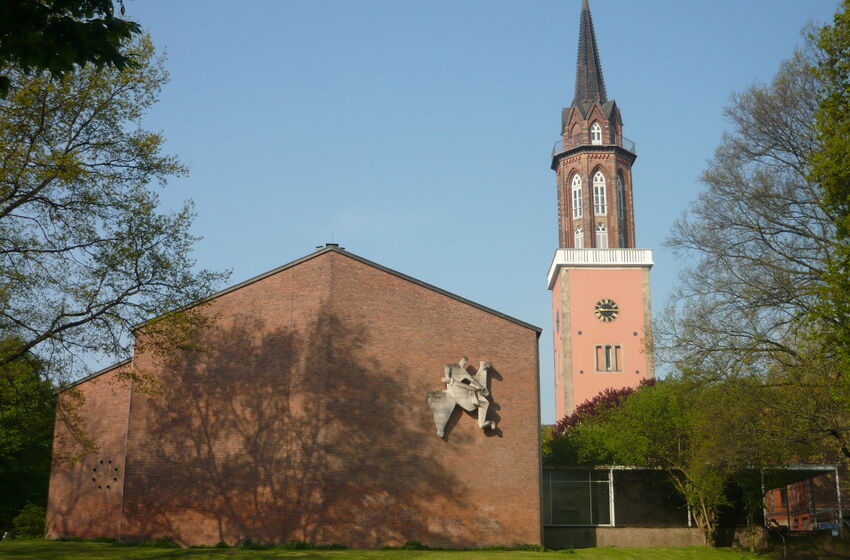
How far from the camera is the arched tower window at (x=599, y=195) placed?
210 ft

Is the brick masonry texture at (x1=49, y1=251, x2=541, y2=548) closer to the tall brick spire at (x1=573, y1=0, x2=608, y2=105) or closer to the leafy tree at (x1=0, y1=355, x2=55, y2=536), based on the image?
the leafy tree at (x1=0, y1=355, x2=55, y2=536)

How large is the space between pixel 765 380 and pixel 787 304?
8.10 ft

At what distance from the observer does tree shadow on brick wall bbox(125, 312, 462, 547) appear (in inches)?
1118

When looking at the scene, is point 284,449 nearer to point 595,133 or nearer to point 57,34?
point 57,34

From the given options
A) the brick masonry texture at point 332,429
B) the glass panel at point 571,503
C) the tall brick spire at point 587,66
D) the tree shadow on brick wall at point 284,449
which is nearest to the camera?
the tree shadow on brick wall at point 284,449

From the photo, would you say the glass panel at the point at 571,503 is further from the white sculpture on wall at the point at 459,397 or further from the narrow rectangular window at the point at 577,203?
the narrow rectangular window at the point at 577,203

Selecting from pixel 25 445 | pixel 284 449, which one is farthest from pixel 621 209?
pixel 25 445

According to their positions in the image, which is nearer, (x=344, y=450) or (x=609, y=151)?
(x=344, y=450)

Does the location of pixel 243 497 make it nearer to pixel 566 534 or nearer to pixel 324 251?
pixel 324 251

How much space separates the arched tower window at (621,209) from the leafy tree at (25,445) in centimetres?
4114

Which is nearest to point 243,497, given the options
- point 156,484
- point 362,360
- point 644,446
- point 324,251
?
point 156,484

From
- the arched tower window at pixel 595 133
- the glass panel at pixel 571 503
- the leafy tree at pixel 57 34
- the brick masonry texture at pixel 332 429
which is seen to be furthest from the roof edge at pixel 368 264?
the arched tower window at pixel 595 133

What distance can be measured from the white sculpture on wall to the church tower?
25.8 m

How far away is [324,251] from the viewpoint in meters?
30.5
